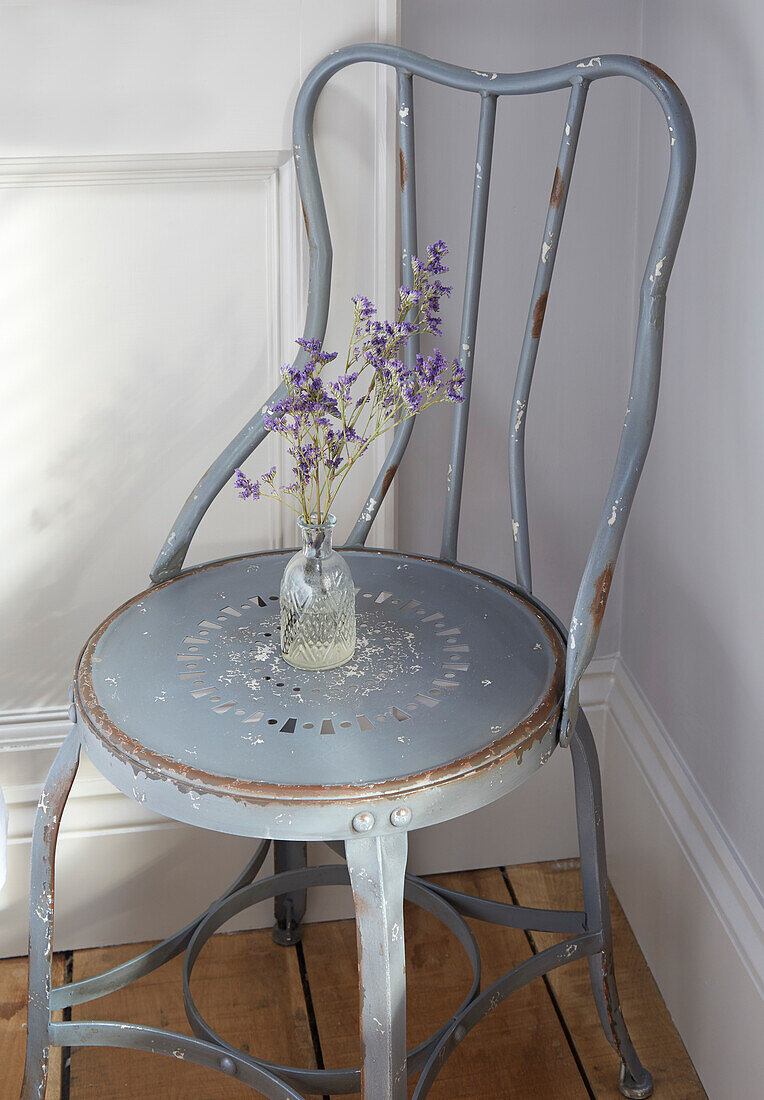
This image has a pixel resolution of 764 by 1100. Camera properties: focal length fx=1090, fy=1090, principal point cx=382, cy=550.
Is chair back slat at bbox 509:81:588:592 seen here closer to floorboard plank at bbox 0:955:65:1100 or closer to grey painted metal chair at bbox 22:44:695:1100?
grey painted metal chair at bbox 22:44:695:1100

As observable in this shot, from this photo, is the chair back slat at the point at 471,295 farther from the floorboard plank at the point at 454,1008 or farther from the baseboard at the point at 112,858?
the floorboard plank at the point at 454,1008

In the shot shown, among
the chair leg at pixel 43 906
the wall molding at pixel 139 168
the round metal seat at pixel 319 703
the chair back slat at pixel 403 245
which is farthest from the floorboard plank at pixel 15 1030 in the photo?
the wall molding at pixel 139 168

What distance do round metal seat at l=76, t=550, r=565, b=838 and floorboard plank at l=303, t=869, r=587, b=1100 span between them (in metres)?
0.53

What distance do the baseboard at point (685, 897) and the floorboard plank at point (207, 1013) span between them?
1.48 feet

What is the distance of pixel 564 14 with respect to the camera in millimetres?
1260

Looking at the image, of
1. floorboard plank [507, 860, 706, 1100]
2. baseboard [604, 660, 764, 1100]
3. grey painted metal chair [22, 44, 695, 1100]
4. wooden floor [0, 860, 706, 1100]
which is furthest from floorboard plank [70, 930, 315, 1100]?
baseboard [604, 660, 764, 1100]

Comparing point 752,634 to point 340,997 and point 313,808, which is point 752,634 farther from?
point 340,997

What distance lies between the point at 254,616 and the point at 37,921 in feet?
1.15

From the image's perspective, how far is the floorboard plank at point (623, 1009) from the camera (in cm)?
124

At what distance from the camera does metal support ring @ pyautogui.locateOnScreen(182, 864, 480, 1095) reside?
3.41 feet

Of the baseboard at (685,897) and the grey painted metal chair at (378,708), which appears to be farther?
the baseboard at (685,897)

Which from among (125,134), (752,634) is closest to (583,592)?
(752,634)

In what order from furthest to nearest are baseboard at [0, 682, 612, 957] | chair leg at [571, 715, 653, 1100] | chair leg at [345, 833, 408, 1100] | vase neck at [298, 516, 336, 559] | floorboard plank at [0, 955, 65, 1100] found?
baseboard at [0, 682, 612, 957] < floorboard plank at [0, 955, 65, 1100] < chair leg at [571, 715, 653, 1100] < vase neck at [298, 516, 336, 559] < chair leg at [345, 833, 408, 1100]

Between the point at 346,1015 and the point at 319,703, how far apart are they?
0.57 meters
